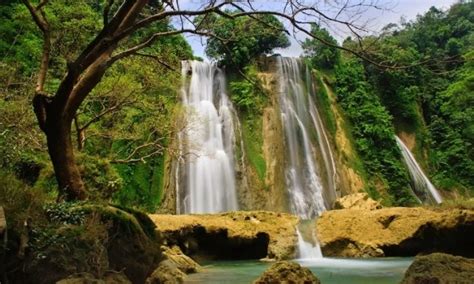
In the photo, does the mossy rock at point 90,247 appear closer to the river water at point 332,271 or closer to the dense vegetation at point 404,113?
the river water at point 332,271

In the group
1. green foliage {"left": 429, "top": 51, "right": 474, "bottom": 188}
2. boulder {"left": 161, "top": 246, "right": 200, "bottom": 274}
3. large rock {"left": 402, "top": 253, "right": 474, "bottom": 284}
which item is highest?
green foliage {"left": 429, "top": 51, "right": 474, "bottom": 188}

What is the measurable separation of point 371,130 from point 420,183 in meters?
4.17

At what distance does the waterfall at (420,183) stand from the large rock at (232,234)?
47.8ft

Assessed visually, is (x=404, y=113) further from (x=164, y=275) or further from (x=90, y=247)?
(x=90, y=247)

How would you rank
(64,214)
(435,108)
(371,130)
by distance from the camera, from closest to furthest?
(64,214)
(371,130)
(435,108)

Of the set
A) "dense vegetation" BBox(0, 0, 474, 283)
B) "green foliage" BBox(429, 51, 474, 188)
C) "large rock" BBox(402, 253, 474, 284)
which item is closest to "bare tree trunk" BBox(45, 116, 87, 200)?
"dense vegetation" BBox(0, 0, 474, 283)

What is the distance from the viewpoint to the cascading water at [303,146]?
77.6 feet

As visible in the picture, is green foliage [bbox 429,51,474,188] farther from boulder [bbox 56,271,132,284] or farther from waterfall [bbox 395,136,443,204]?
boulder [bbox 56,271,132,284]

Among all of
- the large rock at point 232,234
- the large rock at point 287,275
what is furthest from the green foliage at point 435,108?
the large rock at point 287,275

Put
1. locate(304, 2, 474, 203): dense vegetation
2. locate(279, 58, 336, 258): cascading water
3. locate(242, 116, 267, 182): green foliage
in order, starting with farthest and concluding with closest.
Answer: locate(304, 2, 474, 203): dense vegetation
locate(242, 116, 267, 182): green foliage
locate(279, 58, 336, 258): cascading water

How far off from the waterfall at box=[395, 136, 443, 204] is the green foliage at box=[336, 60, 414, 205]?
1.00m

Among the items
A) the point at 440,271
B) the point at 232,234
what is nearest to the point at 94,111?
the point at 232,234

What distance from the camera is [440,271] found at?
596 centimetres

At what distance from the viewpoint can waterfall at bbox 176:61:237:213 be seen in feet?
69.9
